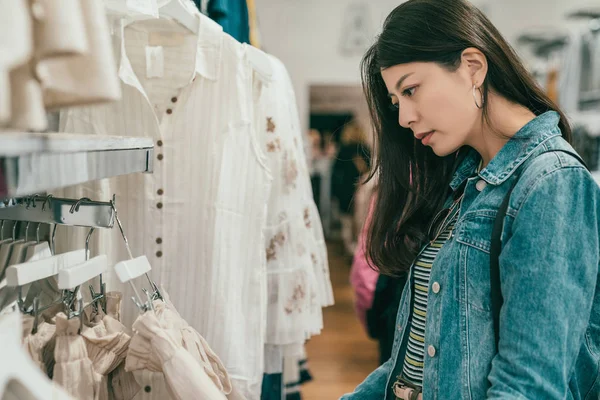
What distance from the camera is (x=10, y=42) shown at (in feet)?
1.75

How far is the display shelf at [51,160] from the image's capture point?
0.56 metres

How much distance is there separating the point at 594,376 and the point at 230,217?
0.89 m

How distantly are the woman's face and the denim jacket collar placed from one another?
0.10m

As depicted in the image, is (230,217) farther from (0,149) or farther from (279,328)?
(0,149)

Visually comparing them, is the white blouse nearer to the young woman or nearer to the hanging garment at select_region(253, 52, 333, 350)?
the hanging garment at select_region(253, 52, 333, 350)

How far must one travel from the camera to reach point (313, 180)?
813 cm

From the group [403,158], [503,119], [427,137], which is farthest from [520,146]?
[403,158]

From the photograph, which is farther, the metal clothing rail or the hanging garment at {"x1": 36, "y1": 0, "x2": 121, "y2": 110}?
the metal clothing rail

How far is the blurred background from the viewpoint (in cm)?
374

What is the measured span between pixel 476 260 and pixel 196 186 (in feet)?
2.48

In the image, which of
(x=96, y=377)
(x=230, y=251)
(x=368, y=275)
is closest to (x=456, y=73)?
(x=230, y=251)

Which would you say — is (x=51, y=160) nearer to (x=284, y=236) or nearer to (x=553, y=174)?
(x=553, y=174)

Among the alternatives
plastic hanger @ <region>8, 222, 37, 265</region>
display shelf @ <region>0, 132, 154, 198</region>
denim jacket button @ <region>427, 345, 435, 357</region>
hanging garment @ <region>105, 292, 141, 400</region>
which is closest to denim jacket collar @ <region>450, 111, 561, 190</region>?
denim jacket button @ <region>427, 345, 435, 357</region>

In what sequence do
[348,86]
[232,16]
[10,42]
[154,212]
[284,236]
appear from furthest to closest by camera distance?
[348,86] < [232,16] < [284,236] < [154,212] < [10,42]
